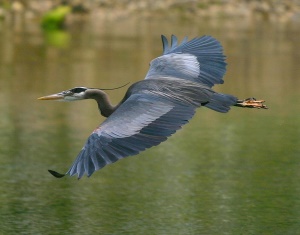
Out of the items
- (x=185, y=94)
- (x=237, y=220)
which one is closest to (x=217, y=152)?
(x=237, y=220)

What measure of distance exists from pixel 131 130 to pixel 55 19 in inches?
1047

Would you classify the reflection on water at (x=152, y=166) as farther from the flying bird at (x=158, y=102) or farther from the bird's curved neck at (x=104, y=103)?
the flying bird at (x=158, y=102)

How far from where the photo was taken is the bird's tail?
9.05 meters

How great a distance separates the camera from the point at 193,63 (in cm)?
1012

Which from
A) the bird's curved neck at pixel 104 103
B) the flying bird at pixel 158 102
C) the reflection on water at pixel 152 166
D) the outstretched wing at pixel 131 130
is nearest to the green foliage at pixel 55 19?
the reflection on water at pixel 152 166

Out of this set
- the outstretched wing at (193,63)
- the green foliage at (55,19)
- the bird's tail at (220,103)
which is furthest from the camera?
the green foliage at (55,19)

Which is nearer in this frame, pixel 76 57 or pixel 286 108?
pixel 286 108

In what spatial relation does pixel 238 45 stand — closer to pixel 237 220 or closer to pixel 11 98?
pixel 11 98

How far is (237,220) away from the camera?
10.5 m

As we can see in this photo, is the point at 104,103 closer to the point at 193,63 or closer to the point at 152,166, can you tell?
the point at 193,63

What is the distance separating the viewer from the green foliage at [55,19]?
3434 cm

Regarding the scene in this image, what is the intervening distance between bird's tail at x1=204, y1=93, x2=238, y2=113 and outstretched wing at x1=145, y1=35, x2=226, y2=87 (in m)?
0.70

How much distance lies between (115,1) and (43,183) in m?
30.0

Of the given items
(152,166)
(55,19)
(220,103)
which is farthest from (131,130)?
(55,19)
